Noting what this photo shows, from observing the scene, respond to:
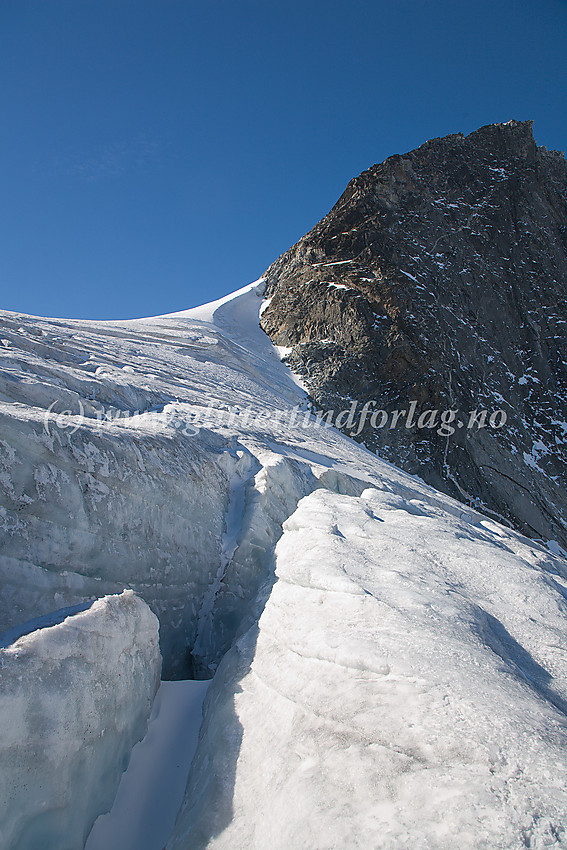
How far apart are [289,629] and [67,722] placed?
4.07ft

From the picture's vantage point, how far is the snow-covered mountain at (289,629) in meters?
1.71

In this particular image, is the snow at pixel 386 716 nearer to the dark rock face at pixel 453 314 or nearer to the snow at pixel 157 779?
the snow at pixel 157 779

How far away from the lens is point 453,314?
22094 mm

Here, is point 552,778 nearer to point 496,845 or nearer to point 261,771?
point 496,845

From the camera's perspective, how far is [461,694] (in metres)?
1.99

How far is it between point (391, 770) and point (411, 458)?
54.1 ft

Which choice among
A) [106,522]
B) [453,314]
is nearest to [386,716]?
[106,522]

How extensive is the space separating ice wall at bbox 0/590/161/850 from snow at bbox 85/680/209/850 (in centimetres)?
8

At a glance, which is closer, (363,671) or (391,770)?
(391,770)

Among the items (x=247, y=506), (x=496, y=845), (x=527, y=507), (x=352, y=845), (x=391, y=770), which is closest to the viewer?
(x=496, y=845)

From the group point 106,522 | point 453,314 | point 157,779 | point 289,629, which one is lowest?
point 157,779

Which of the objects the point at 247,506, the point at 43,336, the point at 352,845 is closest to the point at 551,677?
the point at 352,845

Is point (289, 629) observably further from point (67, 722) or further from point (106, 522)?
point (106, 522)

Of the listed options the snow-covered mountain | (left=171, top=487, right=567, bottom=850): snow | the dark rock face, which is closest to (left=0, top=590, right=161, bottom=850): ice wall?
the snow-covered mountain
